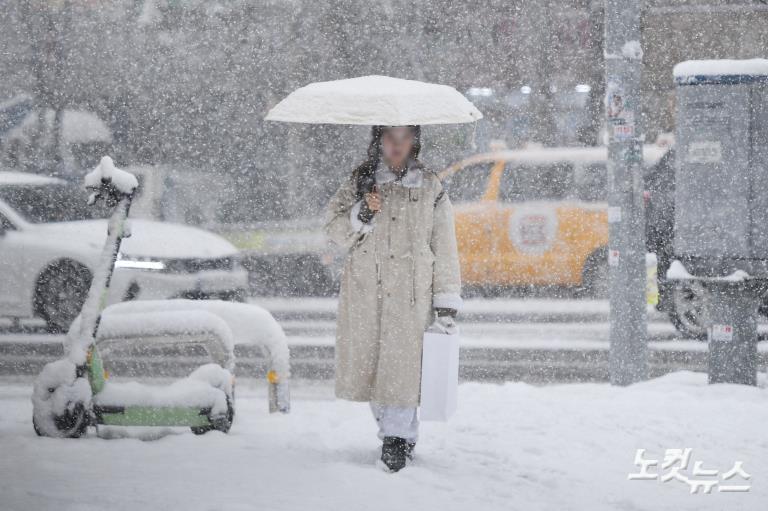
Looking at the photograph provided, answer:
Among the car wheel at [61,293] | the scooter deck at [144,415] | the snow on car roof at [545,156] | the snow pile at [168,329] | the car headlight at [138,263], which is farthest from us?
the snow on car roof at [545,156]

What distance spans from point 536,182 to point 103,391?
8427mm

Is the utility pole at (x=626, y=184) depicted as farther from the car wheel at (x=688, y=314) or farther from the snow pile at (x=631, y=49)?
the car wheel at (x=688, y=314)

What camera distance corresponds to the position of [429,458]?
5.91 metres

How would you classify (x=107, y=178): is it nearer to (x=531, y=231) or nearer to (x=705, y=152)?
(x=705, y=152)

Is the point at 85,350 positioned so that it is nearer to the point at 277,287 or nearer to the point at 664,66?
the point at 277,287

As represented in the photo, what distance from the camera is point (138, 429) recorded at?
246 inches

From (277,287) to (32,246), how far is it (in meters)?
4.17

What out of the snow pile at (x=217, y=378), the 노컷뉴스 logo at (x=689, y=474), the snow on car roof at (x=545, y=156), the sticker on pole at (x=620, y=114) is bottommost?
the 노컷뉴스 logo at (x=689, y=474)

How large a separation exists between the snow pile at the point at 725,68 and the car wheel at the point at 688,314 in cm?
396

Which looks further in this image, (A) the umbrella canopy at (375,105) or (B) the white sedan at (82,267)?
(B) the white sedan at (82,267)

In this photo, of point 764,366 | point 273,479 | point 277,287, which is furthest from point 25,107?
point 273,479

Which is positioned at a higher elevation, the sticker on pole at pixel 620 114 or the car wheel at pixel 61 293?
the sticker on pole at pixel 620 114

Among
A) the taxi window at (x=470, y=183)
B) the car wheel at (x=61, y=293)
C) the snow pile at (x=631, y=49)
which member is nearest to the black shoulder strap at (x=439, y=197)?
the snow pile at (x=631, y=49)

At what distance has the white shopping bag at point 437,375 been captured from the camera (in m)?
5.43
